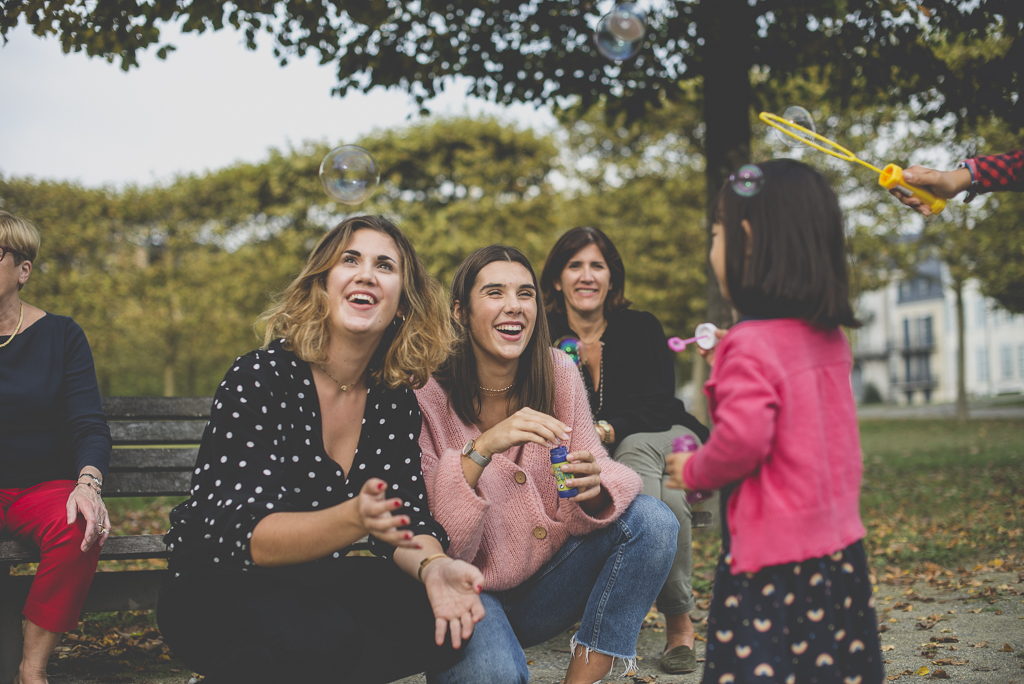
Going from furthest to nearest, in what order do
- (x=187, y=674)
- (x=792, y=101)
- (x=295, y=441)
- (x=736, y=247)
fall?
(x=792, y=101) < (x=187, y=674) < (x=295, y=441) < (x=736, y=247)

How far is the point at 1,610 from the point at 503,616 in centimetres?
198

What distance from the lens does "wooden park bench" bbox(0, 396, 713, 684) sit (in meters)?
2.90

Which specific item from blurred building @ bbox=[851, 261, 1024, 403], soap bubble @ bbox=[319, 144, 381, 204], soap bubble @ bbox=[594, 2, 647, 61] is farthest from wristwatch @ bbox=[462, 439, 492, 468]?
blurred building @ bbox=[851, 261, 1024, 403]

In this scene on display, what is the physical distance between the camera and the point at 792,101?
7.59m

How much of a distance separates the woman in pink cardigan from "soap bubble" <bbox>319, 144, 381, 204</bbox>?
147 cm

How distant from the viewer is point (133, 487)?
134 inches

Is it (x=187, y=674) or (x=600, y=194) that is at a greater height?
(x=600, y=194)

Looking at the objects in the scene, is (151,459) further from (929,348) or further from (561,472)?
(929,348)

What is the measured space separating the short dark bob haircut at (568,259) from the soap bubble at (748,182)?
2061mm

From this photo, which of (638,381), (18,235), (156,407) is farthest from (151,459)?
(638,381)

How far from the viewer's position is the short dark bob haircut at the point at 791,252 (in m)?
1.80

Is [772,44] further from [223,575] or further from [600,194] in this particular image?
[600,194]

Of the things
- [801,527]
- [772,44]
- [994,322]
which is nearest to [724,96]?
[772,44]

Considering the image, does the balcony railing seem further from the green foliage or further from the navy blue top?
the navy blue top
